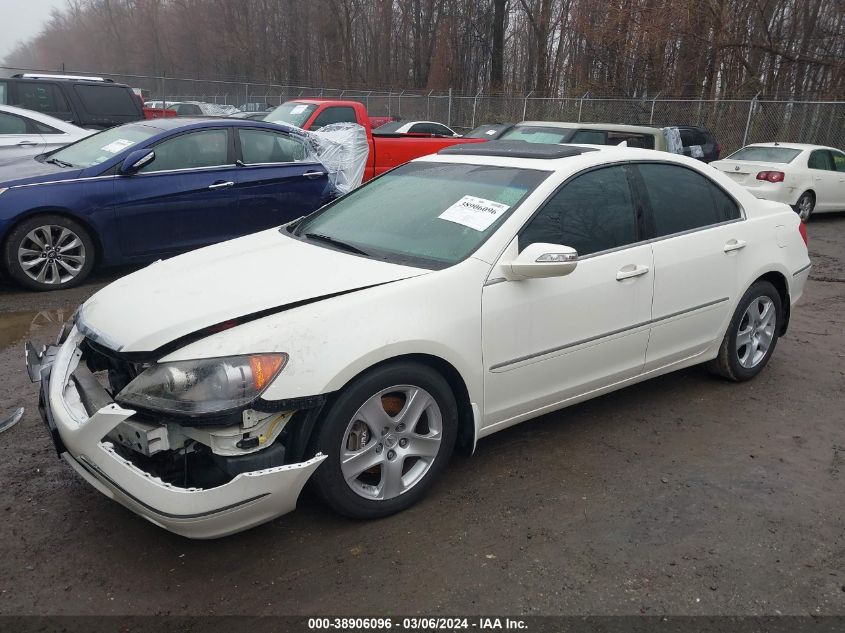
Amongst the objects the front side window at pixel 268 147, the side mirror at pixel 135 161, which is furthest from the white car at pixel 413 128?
the side mirror at pixel 135 161

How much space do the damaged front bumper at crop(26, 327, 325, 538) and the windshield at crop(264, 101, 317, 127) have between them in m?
9.99

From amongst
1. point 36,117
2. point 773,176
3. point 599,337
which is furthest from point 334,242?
point 773,176

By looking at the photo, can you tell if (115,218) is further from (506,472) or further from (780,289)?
(780,289)

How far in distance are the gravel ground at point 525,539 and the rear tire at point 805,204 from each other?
29.8ft

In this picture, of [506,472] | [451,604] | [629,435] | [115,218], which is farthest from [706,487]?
[115,218]

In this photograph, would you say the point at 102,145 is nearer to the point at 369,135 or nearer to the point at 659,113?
the point at 369,135

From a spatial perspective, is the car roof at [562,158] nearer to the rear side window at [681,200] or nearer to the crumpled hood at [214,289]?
the rear side window at [681,200]

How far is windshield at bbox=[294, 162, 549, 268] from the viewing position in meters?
3.31

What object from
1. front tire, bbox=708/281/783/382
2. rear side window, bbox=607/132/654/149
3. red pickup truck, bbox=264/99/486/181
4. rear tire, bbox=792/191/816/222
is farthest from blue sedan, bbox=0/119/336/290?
rear tire, bbox=792/191/816/222

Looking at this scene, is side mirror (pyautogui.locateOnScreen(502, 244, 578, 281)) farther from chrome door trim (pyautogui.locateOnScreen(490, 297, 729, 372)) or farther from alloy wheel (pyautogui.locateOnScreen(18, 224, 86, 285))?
alloy wheel (pyautogui.locateOnScreen(18, 224, 86, 285))

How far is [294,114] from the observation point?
12.3m

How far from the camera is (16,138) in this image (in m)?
9.12

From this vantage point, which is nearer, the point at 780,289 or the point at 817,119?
the point at 780,289

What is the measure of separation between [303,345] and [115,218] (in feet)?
15.5
